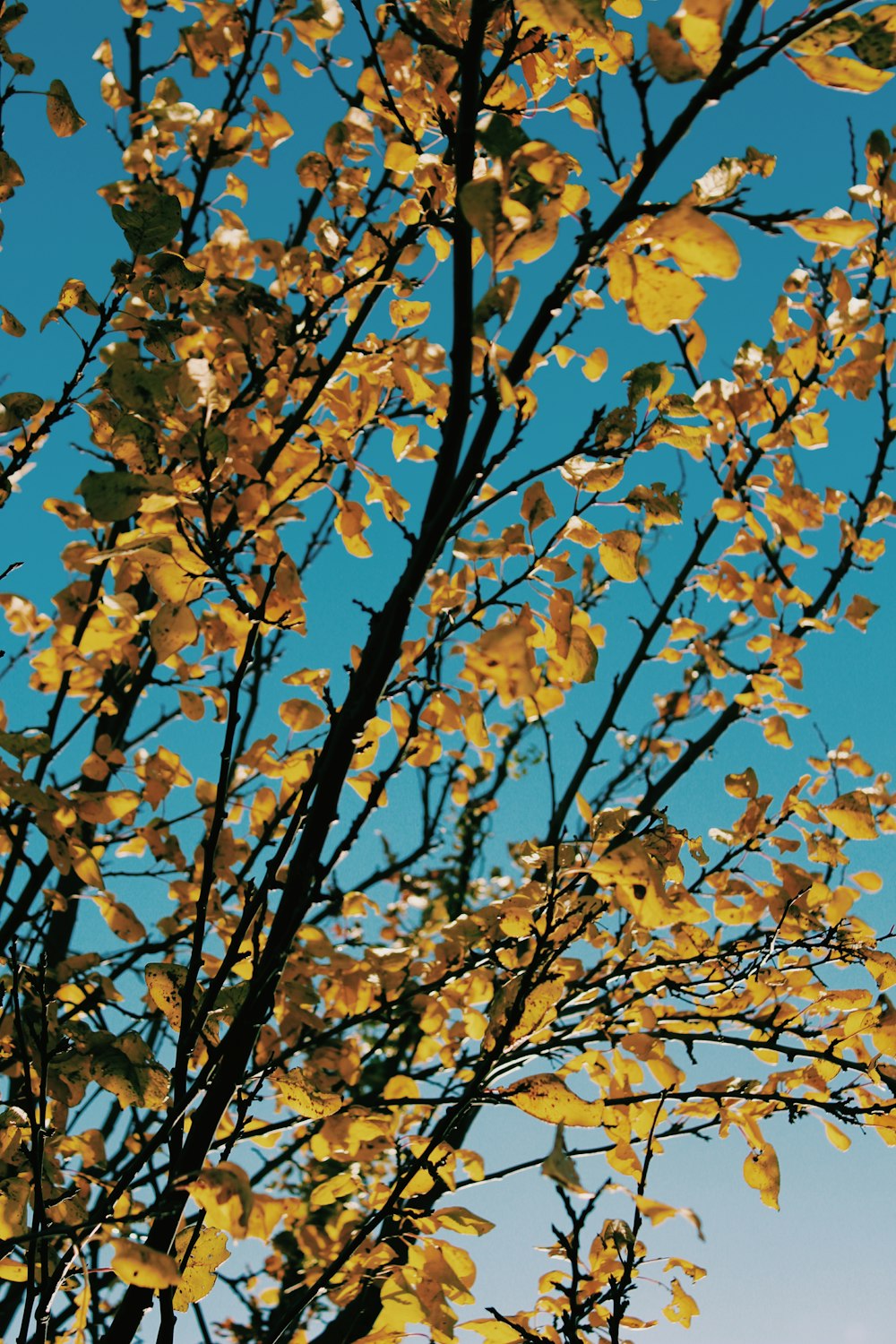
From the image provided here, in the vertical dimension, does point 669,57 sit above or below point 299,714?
above

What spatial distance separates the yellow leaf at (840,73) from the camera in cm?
89

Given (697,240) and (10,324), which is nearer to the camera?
(697,240)

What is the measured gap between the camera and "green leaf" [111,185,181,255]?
1.43 meters

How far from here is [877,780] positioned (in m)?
3.16

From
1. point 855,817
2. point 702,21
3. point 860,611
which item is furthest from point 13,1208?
point 860,611

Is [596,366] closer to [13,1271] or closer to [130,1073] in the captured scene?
[130,1073]

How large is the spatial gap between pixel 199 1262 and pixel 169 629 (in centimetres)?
83

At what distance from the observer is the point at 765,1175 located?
1.63 meters

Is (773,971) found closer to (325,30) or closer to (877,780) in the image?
(877,780)

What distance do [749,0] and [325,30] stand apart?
0.88m

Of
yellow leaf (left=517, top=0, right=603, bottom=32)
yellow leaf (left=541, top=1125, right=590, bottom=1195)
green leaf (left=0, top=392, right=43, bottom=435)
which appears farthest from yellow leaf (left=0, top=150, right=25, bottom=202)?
yellow leaf (left=541, top=1125, right=590, bottom=1195)

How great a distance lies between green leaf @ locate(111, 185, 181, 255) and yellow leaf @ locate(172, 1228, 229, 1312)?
1.38 meters

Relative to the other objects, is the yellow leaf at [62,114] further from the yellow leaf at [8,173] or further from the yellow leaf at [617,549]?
the yellow leaf at [617,549]

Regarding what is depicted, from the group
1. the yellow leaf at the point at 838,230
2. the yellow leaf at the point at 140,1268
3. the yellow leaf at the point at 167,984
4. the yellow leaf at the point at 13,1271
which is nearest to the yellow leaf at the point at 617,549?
the yellow leaf at the point at 838,230
